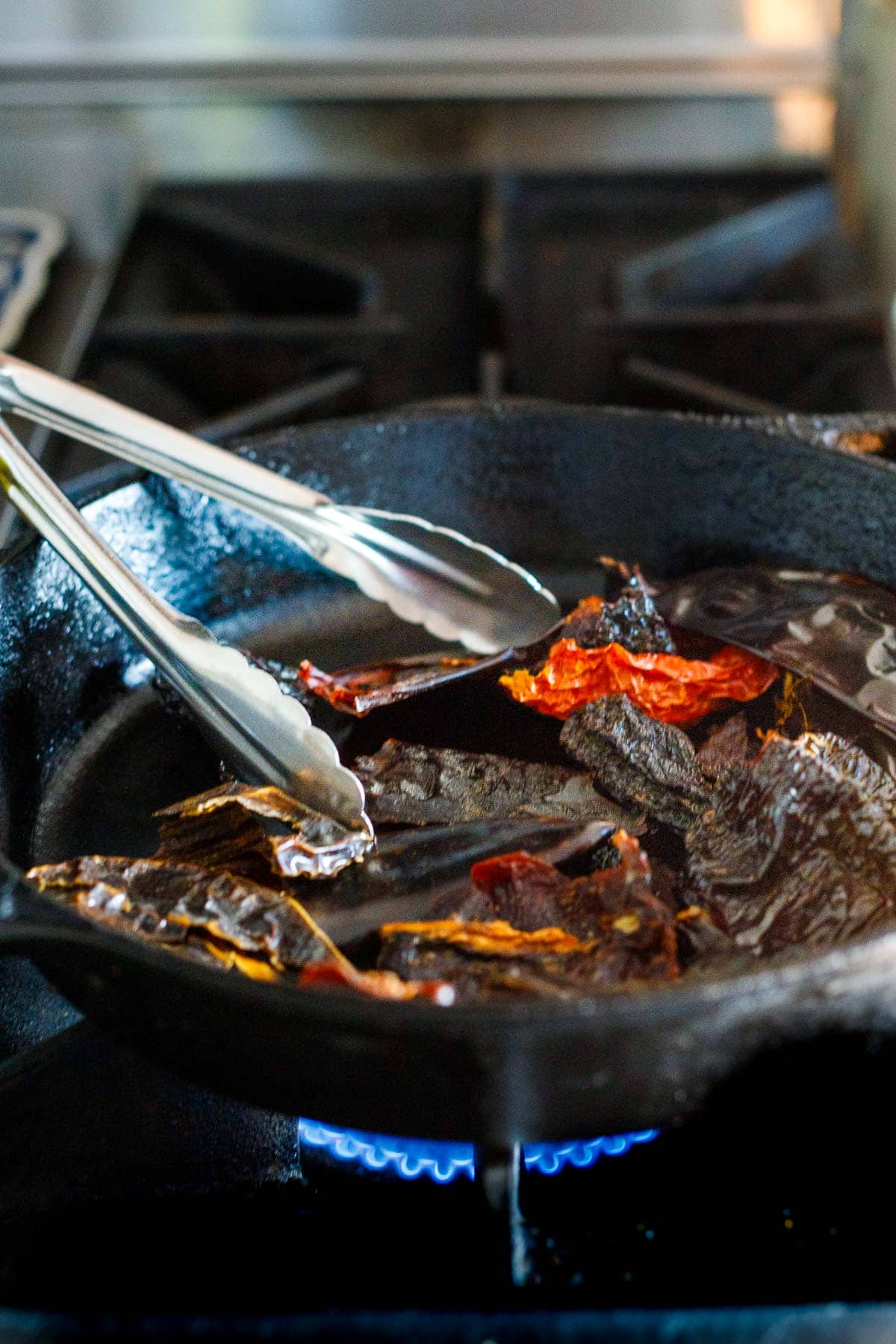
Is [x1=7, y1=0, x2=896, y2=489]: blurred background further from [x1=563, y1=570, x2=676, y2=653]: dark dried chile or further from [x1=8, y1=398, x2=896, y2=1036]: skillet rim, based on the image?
[x1=8, y1=398, x2=896, y2=1036]: skillet rim

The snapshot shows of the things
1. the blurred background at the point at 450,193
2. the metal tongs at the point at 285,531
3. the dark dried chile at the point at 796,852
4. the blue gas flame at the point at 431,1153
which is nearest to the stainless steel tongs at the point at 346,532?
the metal tongs at the point at 285,531

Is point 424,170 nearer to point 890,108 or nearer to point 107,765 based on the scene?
point 890,108

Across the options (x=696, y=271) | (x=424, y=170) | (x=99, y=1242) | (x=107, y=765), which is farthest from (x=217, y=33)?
(x=99, y=1242)

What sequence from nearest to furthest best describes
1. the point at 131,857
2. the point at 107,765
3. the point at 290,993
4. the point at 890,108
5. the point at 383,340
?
→ the point at 290,993, the point at 131,857, the point at 107,765, the point at 383,340, the point at 890,108

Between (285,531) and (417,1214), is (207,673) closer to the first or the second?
(285,531)

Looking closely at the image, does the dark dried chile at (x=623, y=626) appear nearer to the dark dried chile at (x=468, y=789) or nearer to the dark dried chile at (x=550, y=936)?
the dark dried chile at (x=468, y=789)

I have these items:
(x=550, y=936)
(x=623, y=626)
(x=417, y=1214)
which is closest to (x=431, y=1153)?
(x=417, y=1214)
